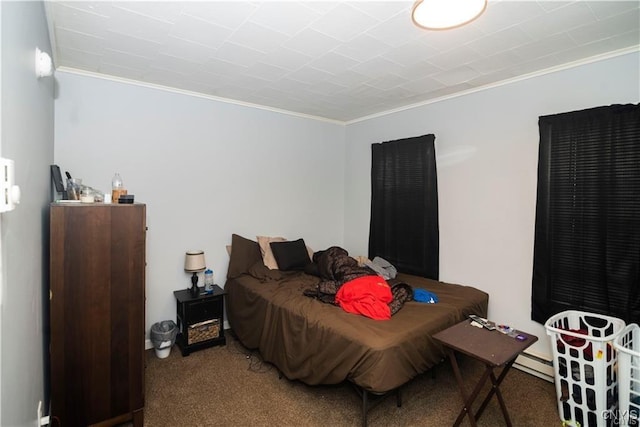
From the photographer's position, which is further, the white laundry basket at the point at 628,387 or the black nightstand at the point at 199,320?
the black nightstand at the point at 199,320

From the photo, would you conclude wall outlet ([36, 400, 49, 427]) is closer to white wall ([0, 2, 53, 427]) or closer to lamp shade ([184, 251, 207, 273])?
white wall ([0, 2, 53, 427])

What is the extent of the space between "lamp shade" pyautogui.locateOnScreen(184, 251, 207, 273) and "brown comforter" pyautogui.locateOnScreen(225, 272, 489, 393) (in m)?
0.43

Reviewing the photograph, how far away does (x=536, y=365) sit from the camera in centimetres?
267

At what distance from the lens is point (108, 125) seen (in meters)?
2.82

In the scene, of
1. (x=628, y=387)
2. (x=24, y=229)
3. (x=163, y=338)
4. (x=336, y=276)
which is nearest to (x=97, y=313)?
(x=24, y=229)

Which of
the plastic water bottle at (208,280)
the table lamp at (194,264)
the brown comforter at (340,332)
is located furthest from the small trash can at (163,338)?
the brown comforter at (340,332)

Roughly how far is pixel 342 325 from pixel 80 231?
173 cm

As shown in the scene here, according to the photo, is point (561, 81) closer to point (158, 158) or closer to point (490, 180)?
point (490, 180)

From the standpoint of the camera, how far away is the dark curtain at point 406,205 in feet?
11.2

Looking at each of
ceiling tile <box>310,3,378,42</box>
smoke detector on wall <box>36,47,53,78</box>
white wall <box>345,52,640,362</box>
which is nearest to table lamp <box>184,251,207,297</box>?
smoke detector on wall <box>36,47,53,78</box>

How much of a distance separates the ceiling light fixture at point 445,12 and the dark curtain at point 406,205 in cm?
192

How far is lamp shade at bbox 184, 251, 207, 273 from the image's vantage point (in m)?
3.11

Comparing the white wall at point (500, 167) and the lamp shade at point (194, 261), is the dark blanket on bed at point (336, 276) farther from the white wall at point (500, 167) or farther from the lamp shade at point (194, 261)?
the lamp shade at point (194, 261)

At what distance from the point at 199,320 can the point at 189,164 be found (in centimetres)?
155
